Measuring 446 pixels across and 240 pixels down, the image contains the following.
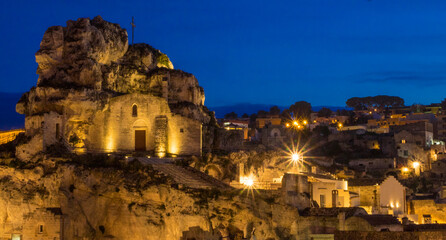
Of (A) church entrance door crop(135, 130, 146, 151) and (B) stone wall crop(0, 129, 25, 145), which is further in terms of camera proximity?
(B) stone wall crop(0, 129, 25, 145)

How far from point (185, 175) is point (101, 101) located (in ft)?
28.0

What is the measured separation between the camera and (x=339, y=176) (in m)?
50.0

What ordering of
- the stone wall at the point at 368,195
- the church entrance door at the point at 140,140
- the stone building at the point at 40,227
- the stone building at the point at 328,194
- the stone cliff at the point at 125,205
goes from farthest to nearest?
the church entrance door at the point at 140,140, the stone wall at the point at 368,195, the stone building at the point at 328,194, the stone building at the point at 40,227, the stone cliff at the point at 125,205

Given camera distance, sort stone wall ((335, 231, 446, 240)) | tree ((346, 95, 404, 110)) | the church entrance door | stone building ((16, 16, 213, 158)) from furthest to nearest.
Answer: tree ((346, 95, 404, 110)) < the church entrance door < stone building ((16, 16, 213, 158)) < stone wall ((335, 231, 446, 240))

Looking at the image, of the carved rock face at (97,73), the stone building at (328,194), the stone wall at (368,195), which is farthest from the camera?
the stone wall at (368,195)

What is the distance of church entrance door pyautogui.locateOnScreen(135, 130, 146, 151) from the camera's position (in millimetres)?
41375

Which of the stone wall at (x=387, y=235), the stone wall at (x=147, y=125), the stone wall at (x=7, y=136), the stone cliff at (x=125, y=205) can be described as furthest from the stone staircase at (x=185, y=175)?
the stone wall at (x=7, y=136)

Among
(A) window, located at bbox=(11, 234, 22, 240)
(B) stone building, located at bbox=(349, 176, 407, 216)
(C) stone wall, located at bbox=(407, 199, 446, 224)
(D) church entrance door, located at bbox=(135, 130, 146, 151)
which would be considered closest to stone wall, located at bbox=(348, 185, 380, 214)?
(B) stone building, located at bbox=(349, 176, 407, 216)

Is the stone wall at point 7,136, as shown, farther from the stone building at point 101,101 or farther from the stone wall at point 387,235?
the stone wall at point 387,235

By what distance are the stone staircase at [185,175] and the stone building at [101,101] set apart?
9.65 feet

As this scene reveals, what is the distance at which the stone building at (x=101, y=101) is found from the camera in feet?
127

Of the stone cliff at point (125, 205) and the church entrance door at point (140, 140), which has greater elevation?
the church entrance door at point (140, 140)

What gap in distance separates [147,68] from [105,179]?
44.8 feet

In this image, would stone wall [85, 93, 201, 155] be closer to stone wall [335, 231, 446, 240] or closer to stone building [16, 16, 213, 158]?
stone building [16, 16, 213, 158]
